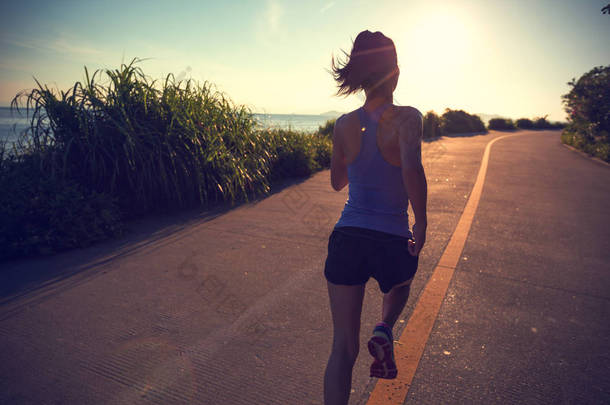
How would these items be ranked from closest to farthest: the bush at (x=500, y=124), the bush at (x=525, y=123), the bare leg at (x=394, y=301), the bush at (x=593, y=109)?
1. the bare leg at (x=394, y=301)
2. the bush at (x=593, y=109)
3. the bush at (x=500, y=124)
4. the bush at (x=525, y=123)

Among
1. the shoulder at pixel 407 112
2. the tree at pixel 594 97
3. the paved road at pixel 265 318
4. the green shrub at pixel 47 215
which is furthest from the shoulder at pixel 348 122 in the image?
the tree at pixel 594 97

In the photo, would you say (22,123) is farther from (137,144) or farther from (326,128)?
(326,128)

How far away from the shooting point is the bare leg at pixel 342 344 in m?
1.71

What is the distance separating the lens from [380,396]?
2.20m

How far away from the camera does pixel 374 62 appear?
179cm

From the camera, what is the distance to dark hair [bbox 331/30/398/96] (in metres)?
1.79

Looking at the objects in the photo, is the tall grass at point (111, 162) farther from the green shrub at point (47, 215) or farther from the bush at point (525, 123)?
the bush at point (525, 123)

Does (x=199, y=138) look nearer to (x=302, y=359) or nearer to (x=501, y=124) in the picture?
(x=302, y=359)

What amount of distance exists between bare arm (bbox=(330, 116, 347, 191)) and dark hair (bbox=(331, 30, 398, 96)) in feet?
0.71

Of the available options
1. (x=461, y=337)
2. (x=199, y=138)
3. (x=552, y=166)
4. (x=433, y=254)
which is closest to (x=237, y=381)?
(x=461, y=337)

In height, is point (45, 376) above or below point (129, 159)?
below

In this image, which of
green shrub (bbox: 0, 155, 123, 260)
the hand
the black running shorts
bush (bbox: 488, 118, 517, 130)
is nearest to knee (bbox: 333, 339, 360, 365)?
the black running shorts

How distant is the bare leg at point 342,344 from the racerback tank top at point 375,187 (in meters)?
0.33

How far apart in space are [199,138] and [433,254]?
176 inches
